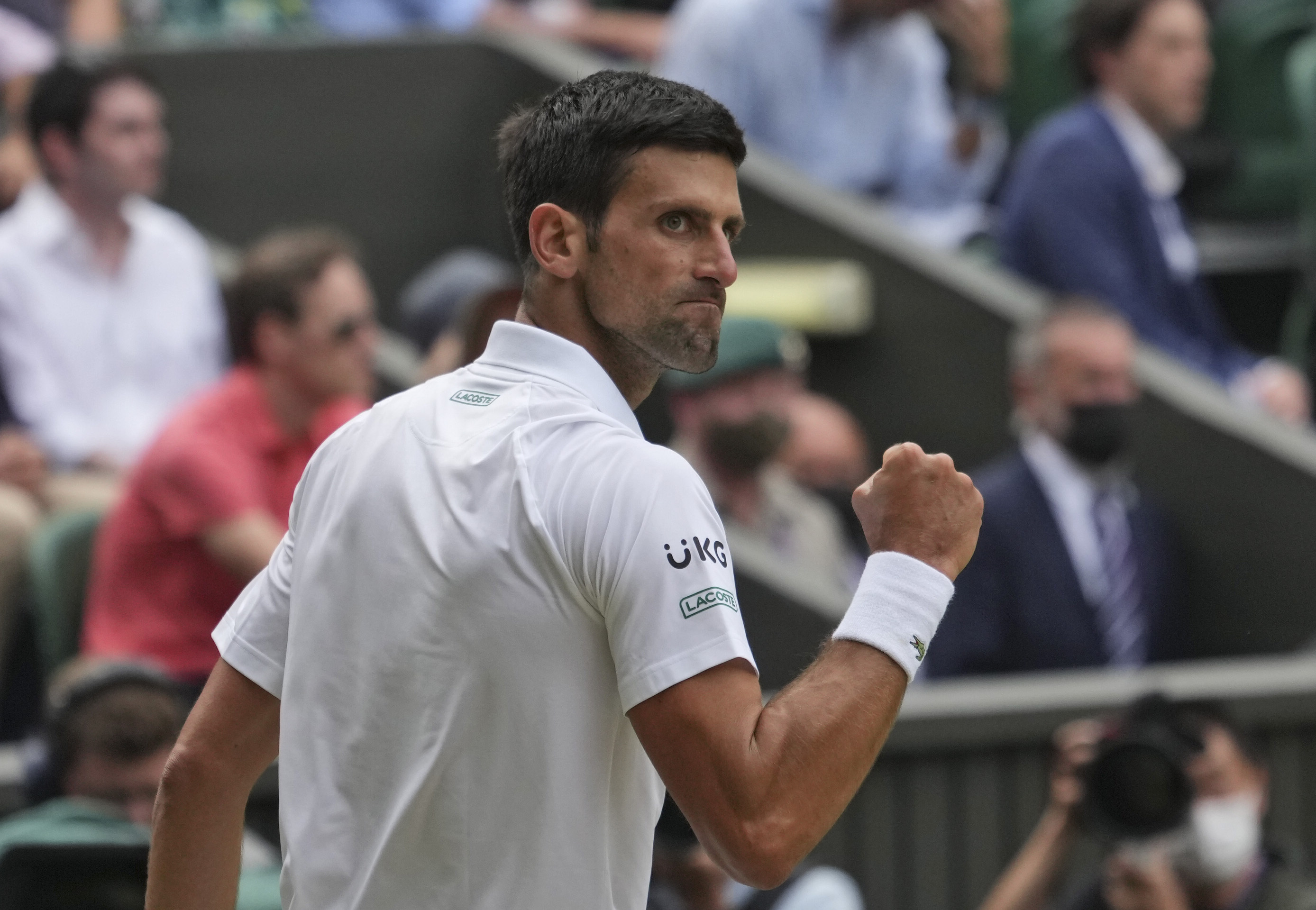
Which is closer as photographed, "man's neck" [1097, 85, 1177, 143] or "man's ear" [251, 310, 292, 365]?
"man's ear" [251, 310, 292, 365]

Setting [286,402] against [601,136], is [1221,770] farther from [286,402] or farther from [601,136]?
[601,136]

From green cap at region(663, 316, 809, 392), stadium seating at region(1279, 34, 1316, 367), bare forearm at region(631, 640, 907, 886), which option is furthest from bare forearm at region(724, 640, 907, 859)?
stadium seating at region(1279, 34, 1316, 367)

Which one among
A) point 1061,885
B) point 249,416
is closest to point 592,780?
point 1061,885

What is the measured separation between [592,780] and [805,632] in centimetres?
315

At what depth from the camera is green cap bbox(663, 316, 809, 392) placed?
17.2ft

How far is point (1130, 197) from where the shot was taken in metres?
6.29

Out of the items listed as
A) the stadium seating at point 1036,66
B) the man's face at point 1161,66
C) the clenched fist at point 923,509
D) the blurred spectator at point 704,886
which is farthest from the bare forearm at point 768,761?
the stadium seating at point 1036,66

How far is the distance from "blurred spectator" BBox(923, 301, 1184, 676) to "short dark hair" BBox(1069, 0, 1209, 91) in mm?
1111

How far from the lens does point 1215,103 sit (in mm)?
7812

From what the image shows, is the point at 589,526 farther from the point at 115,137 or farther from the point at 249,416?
the point at 115,137

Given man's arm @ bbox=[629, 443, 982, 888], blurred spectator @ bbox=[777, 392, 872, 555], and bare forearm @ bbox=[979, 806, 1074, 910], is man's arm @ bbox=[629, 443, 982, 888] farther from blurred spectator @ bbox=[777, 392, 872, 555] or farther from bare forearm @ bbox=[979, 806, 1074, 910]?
blurred spectator @ bbox=[777, 392, 872, 555]

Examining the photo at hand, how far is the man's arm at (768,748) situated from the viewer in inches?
67.7

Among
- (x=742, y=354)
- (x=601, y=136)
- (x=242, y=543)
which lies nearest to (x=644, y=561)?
(x=601, y=136)

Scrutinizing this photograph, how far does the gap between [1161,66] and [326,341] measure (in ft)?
10.2
